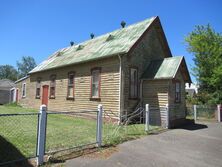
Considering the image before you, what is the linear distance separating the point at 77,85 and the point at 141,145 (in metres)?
9.98

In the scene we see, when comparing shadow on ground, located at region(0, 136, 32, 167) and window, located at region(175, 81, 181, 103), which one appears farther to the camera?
window, located at region(175, 81, 181, 103)

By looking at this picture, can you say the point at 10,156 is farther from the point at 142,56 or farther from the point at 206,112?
the point at 206,112

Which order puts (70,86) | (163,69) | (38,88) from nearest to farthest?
(163,69) < (70,86) < (38,88)

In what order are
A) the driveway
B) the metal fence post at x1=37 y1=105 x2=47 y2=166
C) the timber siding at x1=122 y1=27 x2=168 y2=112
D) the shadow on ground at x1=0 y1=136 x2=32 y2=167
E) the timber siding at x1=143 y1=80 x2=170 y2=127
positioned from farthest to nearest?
the timber siding at x1=122 y1=27 x2=168 y2=112
the timber siding at x1=143 y1=80 x2=170 y2=127
the driveway
the metal fence post at x1=37 y1=105 x2=47 y2=166
the shadow on ground at x1=0 y1=136 x2=32 y2=167

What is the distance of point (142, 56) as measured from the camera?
1565 centimetres

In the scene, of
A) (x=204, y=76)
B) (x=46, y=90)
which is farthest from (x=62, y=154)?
(x=204, y=76)

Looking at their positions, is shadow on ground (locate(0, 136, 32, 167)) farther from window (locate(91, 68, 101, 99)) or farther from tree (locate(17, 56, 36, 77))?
tree (locate(17, 56, 36, 77))

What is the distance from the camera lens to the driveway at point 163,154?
6336 millimetres

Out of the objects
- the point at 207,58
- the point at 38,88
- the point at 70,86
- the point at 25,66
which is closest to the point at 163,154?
A: the point at 70,86

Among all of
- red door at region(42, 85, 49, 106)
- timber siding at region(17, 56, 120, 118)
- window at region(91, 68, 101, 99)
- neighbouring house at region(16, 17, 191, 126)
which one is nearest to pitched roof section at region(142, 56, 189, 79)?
neighbouring house at region(16, 17, 191, 126)

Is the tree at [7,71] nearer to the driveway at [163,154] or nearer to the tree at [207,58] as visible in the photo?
the tree at [207,58]

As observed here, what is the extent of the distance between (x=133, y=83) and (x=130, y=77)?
1.72ft

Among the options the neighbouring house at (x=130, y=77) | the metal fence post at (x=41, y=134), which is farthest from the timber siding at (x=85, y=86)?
the metal fence post at (x=41, y=134)

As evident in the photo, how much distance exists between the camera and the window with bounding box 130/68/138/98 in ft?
48.4
